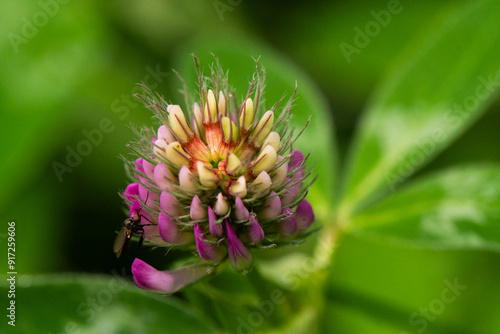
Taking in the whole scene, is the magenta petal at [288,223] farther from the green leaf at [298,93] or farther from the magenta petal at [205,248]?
the green leaf at [298,93]

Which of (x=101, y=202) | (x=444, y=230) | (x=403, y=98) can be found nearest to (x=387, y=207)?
(x=444, y=230)

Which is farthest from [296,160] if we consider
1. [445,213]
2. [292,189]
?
[445,213]

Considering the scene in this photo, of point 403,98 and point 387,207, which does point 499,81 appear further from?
point 387,207

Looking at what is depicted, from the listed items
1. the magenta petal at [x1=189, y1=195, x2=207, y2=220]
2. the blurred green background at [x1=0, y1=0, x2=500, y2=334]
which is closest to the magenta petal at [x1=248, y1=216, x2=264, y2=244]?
the magenta petal at [x1=189, y1=195, x2=207, y2=220]

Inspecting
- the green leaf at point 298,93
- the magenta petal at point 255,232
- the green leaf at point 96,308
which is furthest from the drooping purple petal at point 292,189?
the green leaf at point 298,93

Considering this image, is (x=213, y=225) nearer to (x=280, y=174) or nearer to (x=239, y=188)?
(x=239, y=188)

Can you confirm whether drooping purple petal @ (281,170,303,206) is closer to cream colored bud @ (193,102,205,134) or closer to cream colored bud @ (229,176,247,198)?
cream colored bud @ (229,176,247,198)
